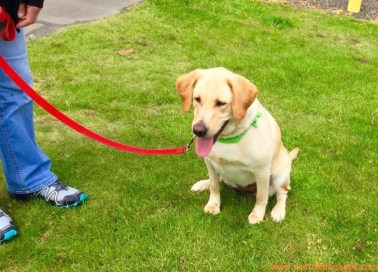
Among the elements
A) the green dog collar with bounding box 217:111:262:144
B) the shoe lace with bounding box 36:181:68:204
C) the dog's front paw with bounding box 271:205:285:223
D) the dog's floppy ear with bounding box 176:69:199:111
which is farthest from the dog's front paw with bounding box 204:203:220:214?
the shoe lace with bounding box 36:181:68:204

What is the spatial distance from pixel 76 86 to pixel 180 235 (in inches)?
109

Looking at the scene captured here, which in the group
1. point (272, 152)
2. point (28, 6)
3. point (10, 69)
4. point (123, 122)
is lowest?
point (123, 122)

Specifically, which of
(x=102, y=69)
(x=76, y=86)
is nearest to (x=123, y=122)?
(x=76, y=86)

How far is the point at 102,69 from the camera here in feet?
19.4

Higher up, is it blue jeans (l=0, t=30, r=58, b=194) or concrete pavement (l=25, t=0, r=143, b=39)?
blue jeans (l=0, t=30, r=58, b=194)

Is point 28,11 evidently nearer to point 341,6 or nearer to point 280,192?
point 280,192

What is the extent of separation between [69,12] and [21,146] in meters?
5.15

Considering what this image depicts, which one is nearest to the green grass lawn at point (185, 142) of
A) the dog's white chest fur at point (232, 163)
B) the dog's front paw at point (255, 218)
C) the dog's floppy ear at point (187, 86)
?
the dog's front paw at point (255, 218)

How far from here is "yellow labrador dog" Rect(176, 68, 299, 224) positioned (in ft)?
9.16

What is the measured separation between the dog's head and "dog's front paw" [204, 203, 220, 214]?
0.65m

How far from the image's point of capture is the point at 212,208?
343cm

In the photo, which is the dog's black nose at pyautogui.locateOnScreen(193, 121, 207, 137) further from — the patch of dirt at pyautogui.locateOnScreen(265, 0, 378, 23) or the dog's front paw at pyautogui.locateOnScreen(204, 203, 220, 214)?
the patch of dirt at pyautogui.locateOnScreen(265, 0, 378, 23)

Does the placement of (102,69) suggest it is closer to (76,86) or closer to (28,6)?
(76,86)

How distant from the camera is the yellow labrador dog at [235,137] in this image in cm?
279
